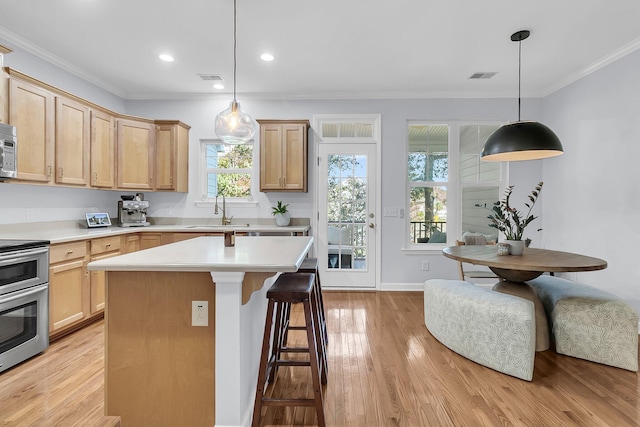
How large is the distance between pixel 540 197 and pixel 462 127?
1481 millimetres

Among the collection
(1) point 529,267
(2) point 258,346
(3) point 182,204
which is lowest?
(2) point 258,346

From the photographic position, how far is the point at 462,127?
15.2 ft

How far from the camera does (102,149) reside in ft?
12.6

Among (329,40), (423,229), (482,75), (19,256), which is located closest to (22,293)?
(19,256)

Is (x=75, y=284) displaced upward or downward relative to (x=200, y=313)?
downward

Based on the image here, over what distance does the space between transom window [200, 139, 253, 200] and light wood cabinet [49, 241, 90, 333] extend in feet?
6.34

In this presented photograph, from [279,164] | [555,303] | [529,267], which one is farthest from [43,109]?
[555,303]

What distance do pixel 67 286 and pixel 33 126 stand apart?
1497mm

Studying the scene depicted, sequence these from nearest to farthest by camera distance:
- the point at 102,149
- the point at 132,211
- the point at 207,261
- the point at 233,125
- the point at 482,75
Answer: the point at 207,261, the point at 233,125, the point at 102,149, the point at 482,75, the point at 132,211

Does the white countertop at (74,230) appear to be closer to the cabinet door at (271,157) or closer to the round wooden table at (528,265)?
the cabinet door at (271,157)

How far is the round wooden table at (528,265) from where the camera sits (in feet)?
7.63

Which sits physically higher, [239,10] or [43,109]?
[239,10]

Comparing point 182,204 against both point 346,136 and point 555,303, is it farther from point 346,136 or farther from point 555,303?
point 555,303

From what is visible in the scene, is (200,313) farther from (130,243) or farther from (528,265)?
(130,243)
